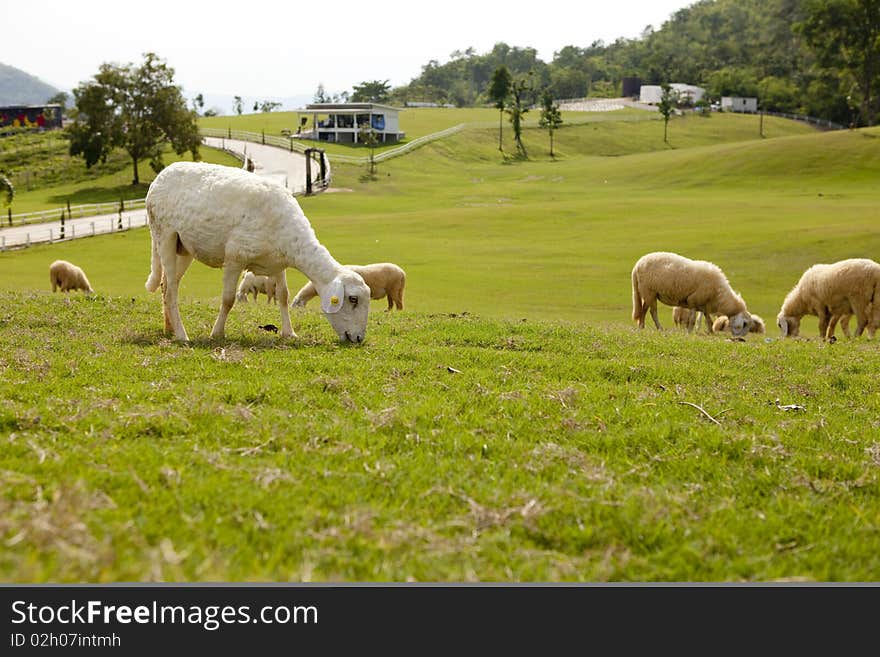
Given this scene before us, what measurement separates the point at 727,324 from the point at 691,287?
6.09ft

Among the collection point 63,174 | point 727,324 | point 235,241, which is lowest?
point 727,324

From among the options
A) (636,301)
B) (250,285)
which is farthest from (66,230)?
(636,301)

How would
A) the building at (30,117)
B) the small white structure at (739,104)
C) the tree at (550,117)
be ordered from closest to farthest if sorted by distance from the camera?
the building at (30,117) → the tree at (550,117) → the small white structure at (739,104)

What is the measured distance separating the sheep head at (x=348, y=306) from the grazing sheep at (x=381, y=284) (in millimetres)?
9708

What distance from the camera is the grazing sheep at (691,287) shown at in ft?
59.7

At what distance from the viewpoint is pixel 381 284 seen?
2080 cm

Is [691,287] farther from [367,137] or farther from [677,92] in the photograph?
[677,92]

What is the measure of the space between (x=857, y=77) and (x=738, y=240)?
91.7m

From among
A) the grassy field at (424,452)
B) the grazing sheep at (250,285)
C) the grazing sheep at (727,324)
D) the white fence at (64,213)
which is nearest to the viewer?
the grassy field at (424,452)

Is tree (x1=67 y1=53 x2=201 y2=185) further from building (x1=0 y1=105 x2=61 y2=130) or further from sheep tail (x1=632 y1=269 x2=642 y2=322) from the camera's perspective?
sheep tail (x1=632 y1=269 x2=642 y2=322)

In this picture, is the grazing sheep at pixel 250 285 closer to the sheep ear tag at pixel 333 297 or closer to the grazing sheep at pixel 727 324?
the grazing sheep at pixel 727 324

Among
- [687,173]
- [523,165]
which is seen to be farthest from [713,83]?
[687,173]

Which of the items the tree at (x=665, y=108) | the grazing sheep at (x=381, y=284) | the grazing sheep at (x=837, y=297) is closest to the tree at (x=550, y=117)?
the tree at (x=665, y=108)
